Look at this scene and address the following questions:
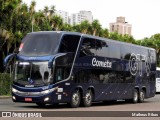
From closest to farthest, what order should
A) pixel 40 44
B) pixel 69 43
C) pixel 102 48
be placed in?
pixel 40 44 < pixel 69 43 < pixel 102 48

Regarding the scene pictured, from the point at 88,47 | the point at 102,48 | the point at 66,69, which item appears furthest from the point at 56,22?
the point at 66,69

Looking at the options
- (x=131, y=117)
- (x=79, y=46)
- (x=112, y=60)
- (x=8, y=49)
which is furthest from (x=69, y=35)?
(x=8, y=49)

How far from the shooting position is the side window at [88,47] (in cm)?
2403

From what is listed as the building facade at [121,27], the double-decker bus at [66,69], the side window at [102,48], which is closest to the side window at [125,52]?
the double-decker bus at [66,69]

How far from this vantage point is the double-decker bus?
2211 cm

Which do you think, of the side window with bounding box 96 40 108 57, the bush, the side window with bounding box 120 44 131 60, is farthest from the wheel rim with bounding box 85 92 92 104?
the bush

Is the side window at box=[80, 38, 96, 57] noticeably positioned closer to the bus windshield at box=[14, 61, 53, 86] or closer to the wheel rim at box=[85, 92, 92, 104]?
the wheel rim at box=[85, 92, 92, 104]

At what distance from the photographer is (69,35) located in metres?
23.3

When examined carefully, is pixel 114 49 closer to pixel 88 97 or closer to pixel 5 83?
pixel 88 97

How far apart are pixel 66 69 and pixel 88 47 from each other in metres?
2.29

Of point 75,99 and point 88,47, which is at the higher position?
point 88,47

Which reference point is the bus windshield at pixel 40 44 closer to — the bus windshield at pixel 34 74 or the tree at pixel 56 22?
the bus windshield at pixel 34 74

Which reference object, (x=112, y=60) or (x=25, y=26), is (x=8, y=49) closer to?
(x=25, y=26)

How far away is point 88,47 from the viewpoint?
2455 cm
